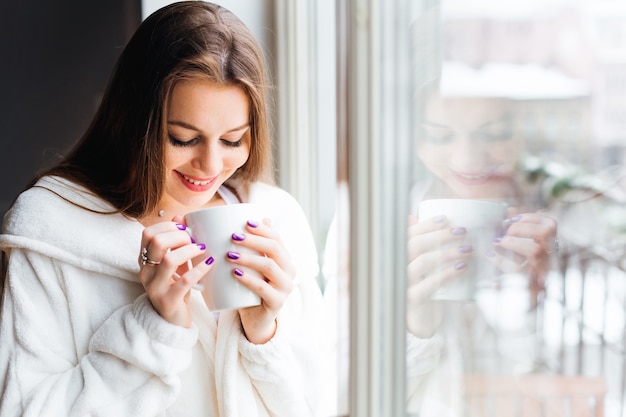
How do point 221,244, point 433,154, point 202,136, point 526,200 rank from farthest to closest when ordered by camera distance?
1. point 202,136
2. point 221,244
3. point 433,154
4. point 526,200

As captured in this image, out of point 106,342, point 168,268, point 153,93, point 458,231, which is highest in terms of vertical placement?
point 153,93

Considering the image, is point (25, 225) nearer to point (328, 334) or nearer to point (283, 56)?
point (328, 334)

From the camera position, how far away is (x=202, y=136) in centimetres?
97

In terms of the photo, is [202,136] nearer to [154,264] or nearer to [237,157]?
[237,157]

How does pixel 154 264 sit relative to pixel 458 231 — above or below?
below

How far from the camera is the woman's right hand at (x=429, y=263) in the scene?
452 millimetres

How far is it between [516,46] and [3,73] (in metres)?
1.90

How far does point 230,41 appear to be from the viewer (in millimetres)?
1012

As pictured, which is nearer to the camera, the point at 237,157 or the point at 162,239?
the point at 162,239

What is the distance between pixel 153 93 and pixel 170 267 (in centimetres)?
24

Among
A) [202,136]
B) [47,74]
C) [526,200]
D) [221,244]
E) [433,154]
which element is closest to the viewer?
[526,200]

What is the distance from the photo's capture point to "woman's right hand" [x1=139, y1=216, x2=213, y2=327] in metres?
0.86

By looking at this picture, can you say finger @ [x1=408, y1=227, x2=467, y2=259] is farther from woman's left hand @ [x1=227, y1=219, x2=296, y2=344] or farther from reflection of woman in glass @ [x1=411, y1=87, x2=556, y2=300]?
woman's left hand @ [x1=227, y1=219, x2=296, y2=344]

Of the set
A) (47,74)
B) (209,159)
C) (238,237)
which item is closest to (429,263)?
(238,237)
